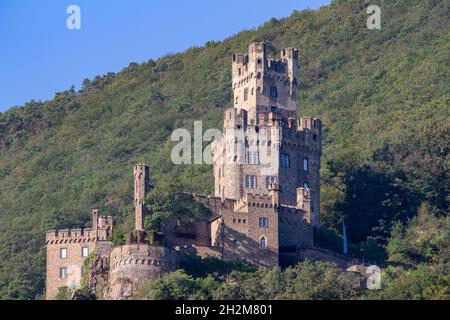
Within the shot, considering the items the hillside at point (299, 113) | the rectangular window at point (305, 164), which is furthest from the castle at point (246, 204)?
the hillside at point (299, 113)

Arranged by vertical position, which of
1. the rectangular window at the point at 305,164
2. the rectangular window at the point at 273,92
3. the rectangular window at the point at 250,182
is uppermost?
the rectangular window at the point at 273,92

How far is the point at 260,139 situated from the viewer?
4281 inches

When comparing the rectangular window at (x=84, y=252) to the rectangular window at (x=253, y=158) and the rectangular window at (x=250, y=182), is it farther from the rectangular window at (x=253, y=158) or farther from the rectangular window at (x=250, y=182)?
the rectangular window at (x=253, y=158)

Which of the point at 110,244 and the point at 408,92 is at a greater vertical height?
the point at 408,92

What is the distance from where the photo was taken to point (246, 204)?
103 meters

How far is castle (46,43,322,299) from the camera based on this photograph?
330 ft

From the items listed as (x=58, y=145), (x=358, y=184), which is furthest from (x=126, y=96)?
(x=358, y=184)

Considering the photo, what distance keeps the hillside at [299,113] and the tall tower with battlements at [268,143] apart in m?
4.87

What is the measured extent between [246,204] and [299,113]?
4548 cm

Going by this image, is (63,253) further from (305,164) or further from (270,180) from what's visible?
(305,164)

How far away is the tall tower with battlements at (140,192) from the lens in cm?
10188

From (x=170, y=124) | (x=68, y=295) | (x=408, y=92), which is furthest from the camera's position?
(x=170, y=124)
